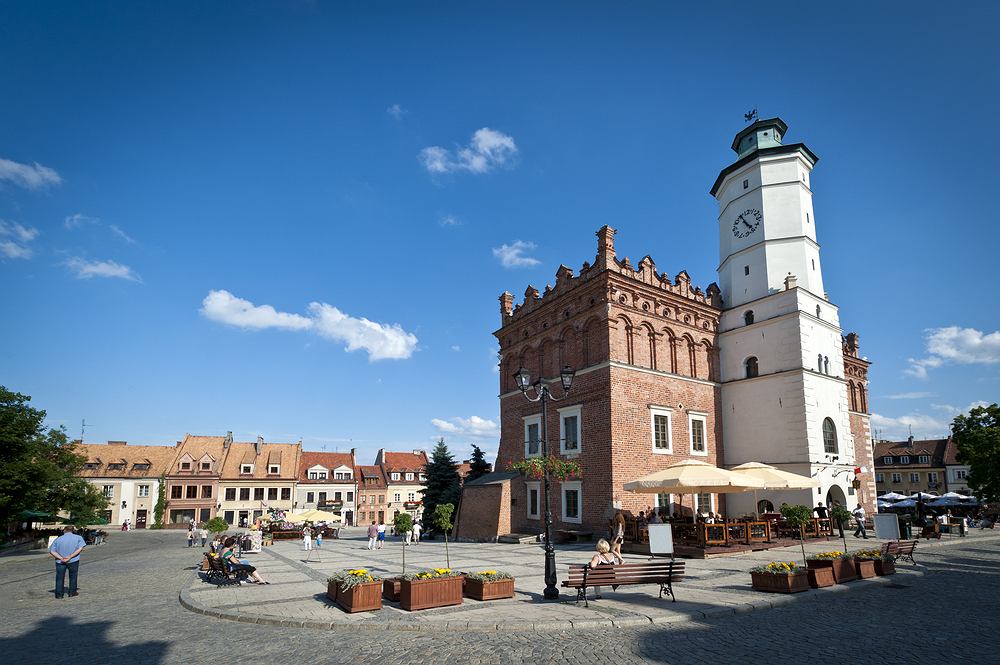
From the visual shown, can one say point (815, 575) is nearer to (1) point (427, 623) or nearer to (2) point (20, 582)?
(1) point (427, 623)

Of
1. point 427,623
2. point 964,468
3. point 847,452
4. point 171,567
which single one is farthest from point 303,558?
point 964,468

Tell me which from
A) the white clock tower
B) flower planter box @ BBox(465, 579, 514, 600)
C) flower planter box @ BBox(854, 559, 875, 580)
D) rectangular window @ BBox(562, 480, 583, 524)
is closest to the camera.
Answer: flower planter box @ BBox(465, 579, 514, 600)

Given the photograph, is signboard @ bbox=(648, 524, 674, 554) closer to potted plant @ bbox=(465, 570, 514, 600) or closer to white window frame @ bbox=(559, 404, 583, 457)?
potted plant @ bbox=(465, 570, 514, 600)

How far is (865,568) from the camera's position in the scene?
14047mm

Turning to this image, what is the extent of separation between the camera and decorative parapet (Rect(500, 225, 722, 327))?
1035 inches

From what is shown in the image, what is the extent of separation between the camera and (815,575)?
1264 cm

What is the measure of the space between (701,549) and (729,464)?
11.9 metres

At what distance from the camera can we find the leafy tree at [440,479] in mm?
35625

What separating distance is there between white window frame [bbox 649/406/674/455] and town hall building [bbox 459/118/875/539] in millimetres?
52

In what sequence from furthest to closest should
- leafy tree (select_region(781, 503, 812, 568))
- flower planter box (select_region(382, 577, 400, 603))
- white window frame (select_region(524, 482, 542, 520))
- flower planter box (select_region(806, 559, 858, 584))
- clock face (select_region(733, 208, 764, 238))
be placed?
clock face (select_region(733, 208, 764, 238))
white window frame (select_region(524, 482, 542, 520))
leafy tree (select_region(781, 503, 812, 568))
flower planter box (select_region(806, 559, 858, 584))
flower planter box (select_region(382, 577, 400, 603))

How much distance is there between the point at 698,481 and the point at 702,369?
513 inches

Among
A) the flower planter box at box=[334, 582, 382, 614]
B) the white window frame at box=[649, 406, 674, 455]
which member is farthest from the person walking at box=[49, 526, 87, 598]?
the white window frame at box=[649, 406, 674, 455]

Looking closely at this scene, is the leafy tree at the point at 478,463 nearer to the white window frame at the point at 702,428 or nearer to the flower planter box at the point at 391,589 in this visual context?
the white window frame at the point at 702,428

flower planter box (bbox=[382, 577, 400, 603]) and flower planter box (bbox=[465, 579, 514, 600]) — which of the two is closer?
flower planter box (bbox=[465, 579, 514, 600])
